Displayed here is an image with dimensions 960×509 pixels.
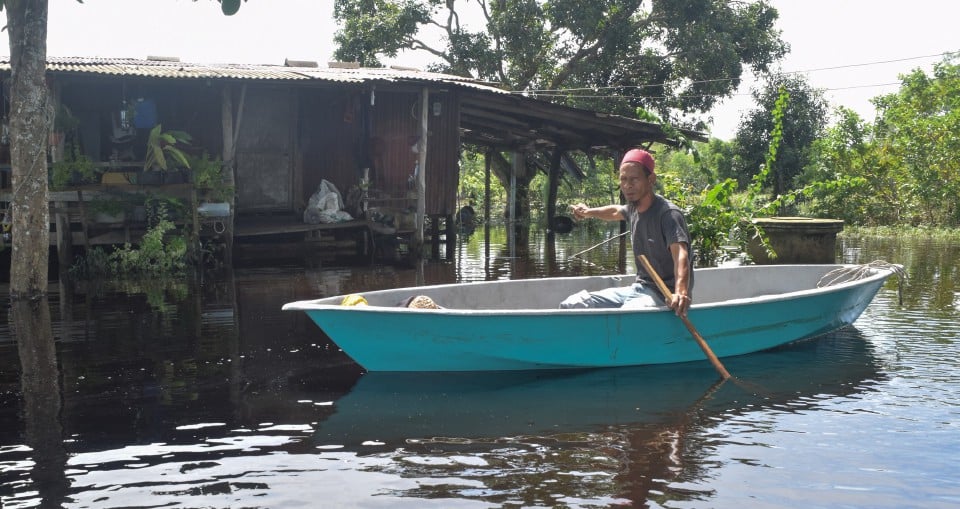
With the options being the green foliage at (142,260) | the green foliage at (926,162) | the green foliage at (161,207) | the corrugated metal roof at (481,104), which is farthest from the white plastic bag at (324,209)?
the green foliage at (926,162)

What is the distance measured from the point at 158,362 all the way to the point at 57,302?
12.2 feet

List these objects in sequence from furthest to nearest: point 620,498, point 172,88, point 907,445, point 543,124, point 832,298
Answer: point 543,124
point 172,88
point 832,298
point 907,445
point 620,498

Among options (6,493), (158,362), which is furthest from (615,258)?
(6,493)

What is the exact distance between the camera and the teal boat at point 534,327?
6297mm

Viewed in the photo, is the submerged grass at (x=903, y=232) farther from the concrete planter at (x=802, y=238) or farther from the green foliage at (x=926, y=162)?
the concrete planter at (x=802, y=238)

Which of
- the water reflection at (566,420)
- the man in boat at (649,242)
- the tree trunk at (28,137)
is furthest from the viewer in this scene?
the tree trunk at (28,137)

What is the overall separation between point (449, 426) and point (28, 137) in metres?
6.95

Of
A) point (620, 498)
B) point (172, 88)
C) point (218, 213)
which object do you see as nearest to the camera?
point (620, 498)

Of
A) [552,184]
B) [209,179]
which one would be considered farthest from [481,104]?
[552,184]

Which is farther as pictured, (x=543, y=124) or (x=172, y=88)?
(x=543, y=124)

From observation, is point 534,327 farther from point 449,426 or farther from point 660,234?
point 449,426

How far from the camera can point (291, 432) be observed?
17.4 feet

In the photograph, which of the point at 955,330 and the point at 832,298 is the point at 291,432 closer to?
the point at 832,298

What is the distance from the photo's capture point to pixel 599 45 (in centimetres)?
2567
